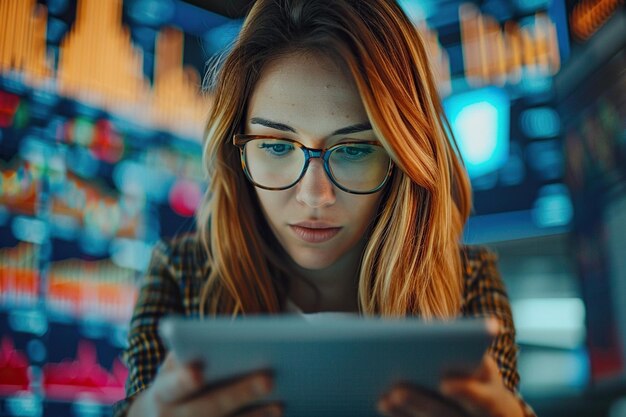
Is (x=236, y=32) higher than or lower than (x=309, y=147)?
higher

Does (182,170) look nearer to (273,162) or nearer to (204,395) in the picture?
(273,162)

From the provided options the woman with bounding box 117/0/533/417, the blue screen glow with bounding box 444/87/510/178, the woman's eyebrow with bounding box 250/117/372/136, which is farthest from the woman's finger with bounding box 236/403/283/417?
the blue screen glow with bounding box 444/87/510/178

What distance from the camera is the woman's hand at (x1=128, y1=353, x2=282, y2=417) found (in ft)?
1.94

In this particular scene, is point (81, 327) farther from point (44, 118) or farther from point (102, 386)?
point (44, 118)

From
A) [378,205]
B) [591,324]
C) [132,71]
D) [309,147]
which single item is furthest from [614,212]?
[132,71]

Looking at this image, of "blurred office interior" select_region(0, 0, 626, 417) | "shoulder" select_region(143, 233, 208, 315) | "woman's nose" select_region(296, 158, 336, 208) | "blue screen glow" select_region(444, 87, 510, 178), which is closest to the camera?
"woman's nose" select_region(296, 158, 336, 208)

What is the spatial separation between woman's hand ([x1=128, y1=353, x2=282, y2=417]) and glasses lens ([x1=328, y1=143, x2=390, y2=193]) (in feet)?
1.32

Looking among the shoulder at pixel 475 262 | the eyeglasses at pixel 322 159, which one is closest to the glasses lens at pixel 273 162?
the eyeglasses at pixel 322 159

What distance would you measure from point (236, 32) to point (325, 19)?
0.21 meters

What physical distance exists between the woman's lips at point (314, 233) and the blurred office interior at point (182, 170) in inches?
46.8

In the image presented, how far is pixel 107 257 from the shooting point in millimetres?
2119

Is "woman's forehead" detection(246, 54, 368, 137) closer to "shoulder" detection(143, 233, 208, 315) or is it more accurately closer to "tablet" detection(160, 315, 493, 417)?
"shoulder" detection(143, 233, 208, 315)

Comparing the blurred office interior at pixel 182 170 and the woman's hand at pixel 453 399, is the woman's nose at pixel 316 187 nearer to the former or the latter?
the woman's hand at pixel 453 399

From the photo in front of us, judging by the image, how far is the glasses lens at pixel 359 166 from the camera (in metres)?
0.94
